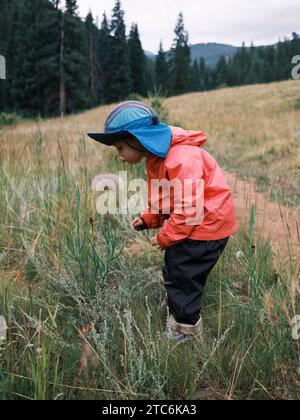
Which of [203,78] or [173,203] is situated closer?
[173,203]

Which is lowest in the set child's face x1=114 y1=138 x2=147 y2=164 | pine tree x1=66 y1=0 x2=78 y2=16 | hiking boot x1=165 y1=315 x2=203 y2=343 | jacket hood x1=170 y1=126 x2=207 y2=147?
hiking boot x1=165 y1=315 x2=203 y2=343

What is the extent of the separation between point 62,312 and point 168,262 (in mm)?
565

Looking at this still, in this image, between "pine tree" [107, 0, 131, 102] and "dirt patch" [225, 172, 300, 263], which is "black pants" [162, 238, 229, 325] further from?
"pine tree" [107, 0, 131, 102]

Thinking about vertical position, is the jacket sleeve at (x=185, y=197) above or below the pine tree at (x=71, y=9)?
below

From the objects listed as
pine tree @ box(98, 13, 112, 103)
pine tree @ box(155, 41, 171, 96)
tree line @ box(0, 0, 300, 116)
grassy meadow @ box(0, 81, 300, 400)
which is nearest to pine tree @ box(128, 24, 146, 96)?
tree line @ box(0, 0, 300, 116)

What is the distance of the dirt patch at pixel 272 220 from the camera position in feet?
7.98

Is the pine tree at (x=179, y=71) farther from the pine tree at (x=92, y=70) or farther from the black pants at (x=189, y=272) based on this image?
the black pants at (x=189, y=272)

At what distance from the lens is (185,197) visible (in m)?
1.62

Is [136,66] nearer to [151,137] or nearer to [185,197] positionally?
[151,137]

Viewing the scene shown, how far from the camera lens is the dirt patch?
243 centimetres

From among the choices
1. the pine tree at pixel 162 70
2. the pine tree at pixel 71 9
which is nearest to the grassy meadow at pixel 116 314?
the pine tree at pixel 71 9

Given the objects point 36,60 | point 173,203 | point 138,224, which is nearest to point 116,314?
point 138,224

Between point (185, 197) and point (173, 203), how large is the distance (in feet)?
0.48

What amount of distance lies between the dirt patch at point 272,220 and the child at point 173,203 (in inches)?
16.3
